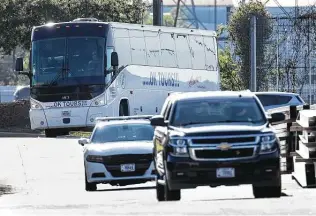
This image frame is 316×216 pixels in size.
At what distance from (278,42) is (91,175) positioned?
2688 centimetres

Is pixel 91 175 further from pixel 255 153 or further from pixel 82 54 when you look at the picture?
pixel 82 54

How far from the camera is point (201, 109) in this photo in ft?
63.6

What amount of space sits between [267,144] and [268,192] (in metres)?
1.00

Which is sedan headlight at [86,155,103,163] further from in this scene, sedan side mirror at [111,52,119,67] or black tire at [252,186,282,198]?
sedan side mirror at [111,52,119,67]

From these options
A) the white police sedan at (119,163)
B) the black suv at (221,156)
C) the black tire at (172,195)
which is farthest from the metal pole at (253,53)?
the black suv at (221,156)

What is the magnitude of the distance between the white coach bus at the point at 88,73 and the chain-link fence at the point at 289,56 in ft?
27.5

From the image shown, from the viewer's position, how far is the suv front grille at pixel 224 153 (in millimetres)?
18328

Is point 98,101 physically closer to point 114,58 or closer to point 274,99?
point 114,58

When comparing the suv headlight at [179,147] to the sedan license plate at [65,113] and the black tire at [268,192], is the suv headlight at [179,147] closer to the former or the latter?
the black tire at [268,192]

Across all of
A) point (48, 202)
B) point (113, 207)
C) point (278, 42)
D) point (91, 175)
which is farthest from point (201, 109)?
point (278, 42)

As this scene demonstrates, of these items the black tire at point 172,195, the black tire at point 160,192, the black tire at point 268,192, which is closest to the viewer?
the black tire at point 268,192

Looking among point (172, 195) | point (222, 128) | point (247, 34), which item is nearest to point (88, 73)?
point (247, 34)

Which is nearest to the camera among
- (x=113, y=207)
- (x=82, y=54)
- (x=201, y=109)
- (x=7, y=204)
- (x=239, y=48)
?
(x=113, y=207)

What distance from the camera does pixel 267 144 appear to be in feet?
60.4
